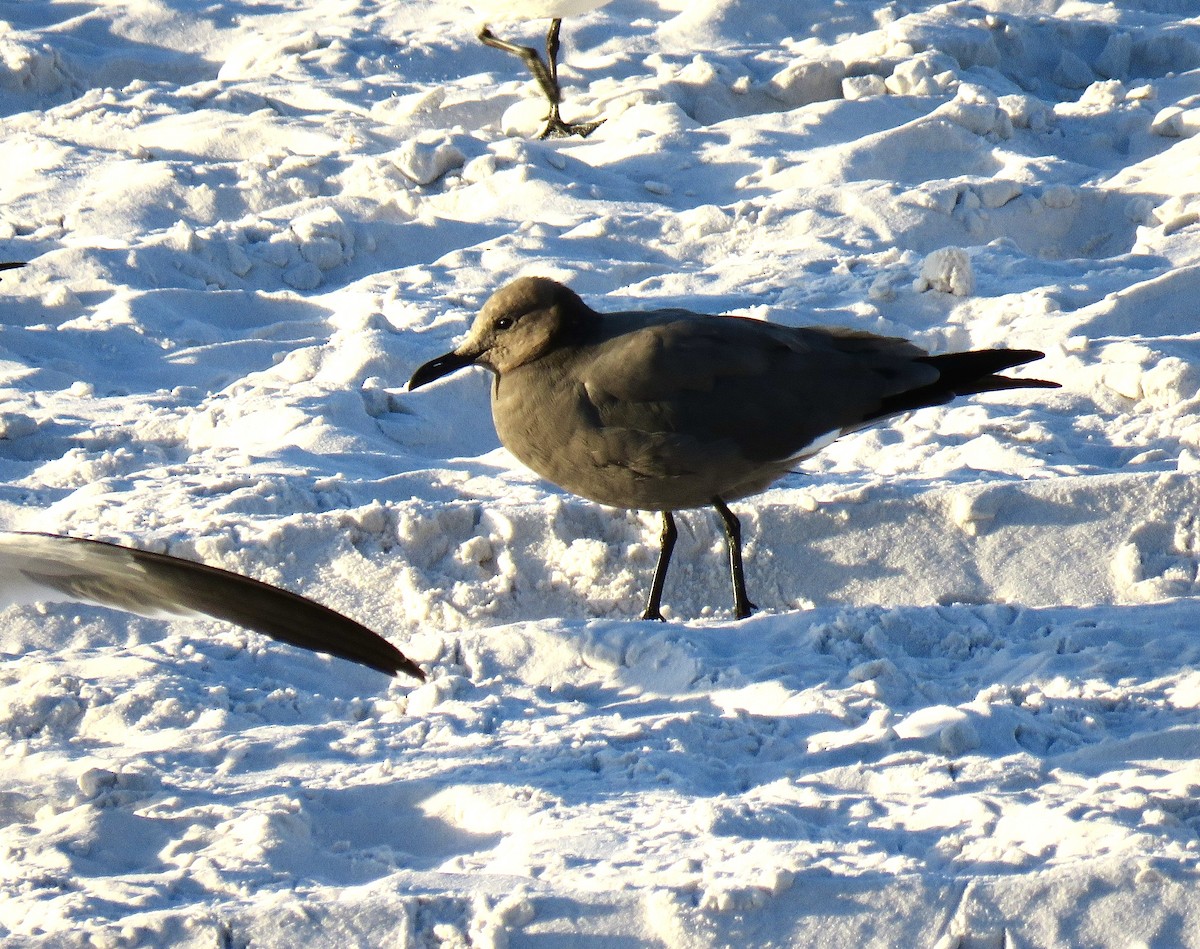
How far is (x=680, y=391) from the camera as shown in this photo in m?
3.57

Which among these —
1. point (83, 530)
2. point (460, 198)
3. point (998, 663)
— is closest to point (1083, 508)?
point (998, 663)

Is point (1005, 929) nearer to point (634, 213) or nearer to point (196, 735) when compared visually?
point (196, 735)

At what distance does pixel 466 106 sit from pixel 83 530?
3.55 m

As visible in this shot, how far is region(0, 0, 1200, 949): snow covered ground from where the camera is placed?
2.48 metres

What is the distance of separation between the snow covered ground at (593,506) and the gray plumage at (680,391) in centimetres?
25

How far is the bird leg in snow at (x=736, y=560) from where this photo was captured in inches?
142

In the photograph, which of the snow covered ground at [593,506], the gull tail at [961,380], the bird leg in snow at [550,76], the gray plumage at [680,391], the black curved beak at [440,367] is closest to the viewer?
the snow covered ground at [593,506]

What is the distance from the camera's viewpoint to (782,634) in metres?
3.30

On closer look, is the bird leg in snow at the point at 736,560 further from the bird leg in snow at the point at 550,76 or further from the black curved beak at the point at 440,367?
the bird leg in snow at the point at 550,76

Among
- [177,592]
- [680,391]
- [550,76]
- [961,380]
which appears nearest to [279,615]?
[177,592]

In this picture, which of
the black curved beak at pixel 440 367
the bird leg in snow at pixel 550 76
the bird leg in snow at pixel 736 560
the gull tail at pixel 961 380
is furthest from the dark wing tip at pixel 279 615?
the bird leg in snow at pixel 550 76

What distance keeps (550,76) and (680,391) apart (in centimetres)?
357

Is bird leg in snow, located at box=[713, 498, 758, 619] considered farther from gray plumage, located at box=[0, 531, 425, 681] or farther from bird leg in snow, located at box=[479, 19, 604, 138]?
bird leg in snow, located at box=[479, 19, 604, 138]

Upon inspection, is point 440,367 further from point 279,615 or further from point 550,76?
point 550,76
